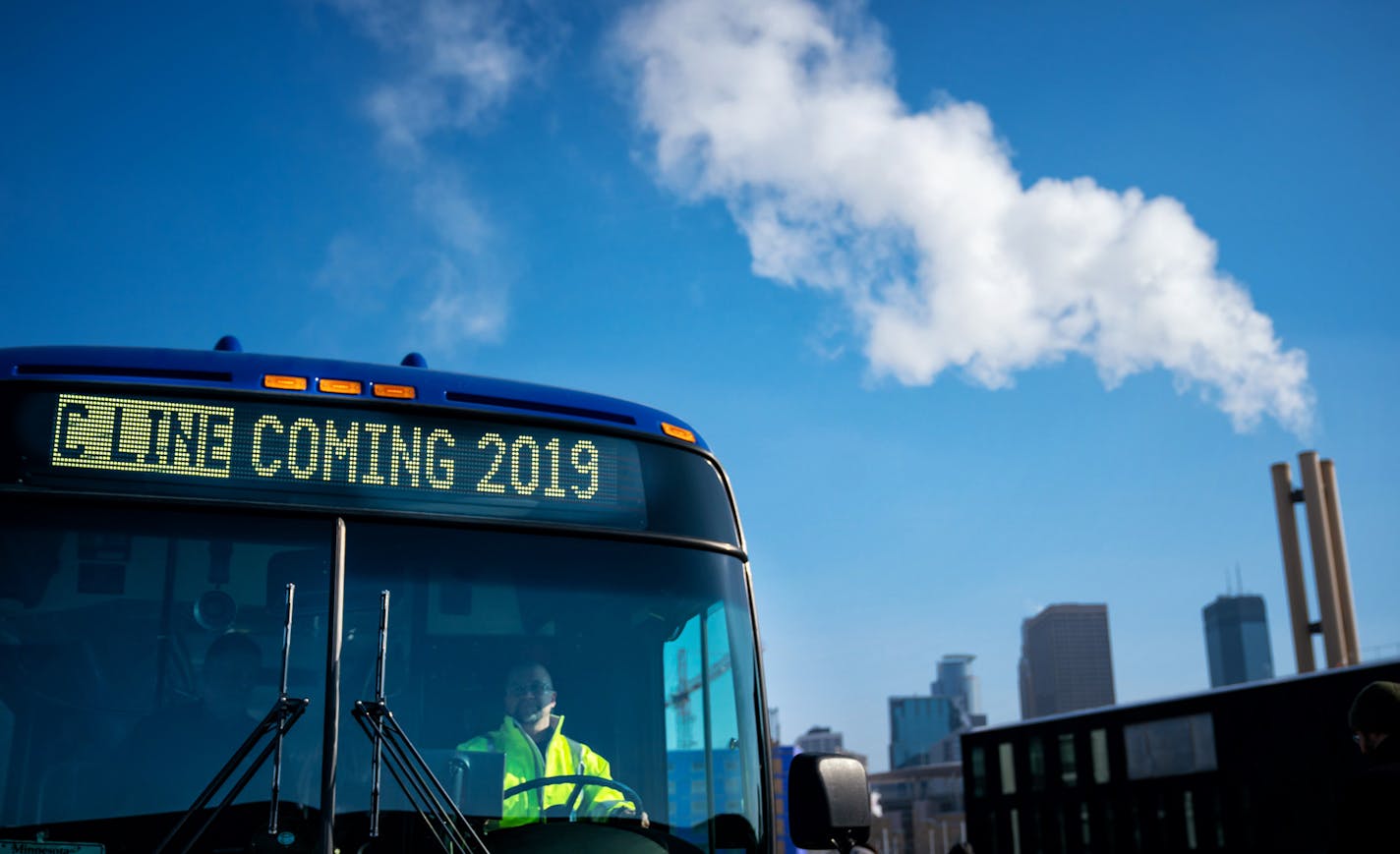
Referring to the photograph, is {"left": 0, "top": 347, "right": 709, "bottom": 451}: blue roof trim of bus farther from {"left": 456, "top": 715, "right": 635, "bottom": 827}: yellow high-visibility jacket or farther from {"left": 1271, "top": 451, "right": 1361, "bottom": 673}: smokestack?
{"left": 1271, "top": 451, "right": 1361, "bottom": 673}: smokestack

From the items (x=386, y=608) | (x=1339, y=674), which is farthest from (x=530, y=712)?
(x=1339, y=674)

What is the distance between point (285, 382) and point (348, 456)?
1.11 feet

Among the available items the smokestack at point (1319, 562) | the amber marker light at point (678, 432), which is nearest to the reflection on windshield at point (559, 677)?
the amber marker light at point (678, 432)

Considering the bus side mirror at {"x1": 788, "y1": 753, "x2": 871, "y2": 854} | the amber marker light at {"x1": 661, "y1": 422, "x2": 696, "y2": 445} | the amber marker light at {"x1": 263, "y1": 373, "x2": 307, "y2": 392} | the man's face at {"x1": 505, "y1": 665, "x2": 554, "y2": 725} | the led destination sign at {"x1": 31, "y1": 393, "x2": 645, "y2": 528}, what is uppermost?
the amber marker light at {"x1": 263, "y1": 373, "x2": 307, "y2": 392}

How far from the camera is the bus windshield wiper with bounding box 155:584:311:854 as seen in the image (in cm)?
396

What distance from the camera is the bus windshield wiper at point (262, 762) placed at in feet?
13.0

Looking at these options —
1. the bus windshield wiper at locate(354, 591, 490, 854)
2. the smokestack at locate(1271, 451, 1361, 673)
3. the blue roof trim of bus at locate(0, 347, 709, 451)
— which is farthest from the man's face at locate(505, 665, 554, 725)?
the smokestack at locate(1271, 451, 1361, 673)

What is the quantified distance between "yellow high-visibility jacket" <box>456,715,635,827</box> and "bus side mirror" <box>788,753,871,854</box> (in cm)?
53

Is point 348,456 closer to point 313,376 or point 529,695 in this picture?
point 313,376

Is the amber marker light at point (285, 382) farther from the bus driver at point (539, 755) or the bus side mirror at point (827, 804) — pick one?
the bus side mirror at point (827, 804)

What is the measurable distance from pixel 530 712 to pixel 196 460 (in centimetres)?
127

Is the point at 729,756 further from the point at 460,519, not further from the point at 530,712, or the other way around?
the point at 460,519

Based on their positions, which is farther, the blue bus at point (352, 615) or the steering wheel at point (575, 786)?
the steering wheel at point (575, 786)

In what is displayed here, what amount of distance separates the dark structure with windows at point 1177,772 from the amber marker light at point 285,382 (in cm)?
1187
